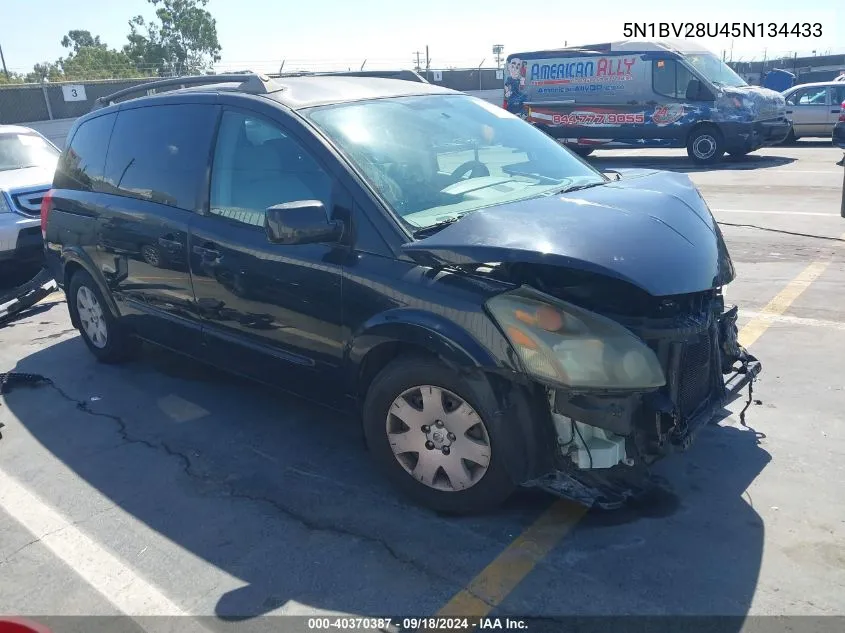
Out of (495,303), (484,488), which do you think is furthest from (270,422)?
(495,303)

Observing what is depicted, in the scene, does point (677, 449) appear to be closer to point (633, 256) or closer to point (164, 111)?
point (633, 256)

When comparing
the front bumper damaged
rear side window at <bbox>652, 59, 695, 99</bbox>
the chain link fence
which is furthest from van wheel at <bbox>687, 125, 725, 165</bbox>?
the chain link fence

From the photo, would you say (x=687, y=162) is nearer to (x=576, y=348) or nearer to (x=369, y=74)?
(x=369, y=74)

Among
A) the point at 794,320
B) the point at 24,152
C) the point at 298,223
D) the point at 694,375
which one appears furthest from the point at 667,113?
the point at 298,223

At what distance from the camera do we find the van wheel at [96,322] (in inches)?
218

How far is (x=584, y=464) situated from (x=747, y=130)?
47.4 ft

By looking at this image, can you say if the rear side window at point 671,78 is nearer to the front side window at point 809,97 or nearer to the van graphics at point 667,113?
the van graphics at point 667,113

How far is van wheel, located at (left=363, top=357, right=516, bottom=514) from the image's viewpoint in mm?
3256

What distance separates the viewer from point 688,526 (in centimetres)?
330

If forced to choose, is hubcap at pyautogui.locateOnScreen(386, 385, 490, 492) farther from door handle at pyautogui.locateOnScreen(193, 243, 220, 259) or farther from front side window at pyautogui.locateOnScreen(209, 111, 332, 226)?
door handle at pyautogui.locateOnScreen(193, 243, 220, 259)

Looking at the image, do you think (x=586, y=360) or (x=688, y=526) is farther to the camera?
(x=688, y=526)

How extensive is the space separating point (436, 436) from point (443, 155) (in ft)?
5.05

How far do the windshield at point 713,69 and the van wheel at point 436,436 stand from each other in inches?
577

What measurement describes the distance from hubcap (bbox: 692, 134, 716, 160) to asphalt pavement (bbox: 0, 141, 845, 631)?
1154 cm
